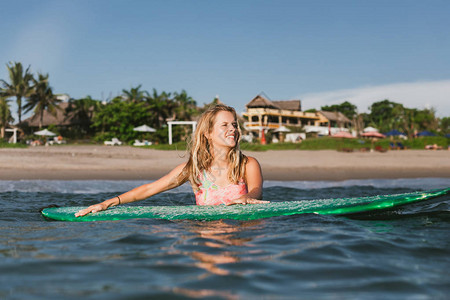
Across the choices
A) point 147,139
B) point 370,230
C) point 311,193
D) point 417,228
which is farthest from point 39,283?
point 147,139

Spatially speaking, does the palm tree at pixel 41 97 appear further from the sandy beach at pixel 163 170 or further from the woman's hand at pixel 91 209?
the woman's hand at pixel 91 209

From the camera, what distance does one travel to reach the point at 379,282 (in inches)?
79.9

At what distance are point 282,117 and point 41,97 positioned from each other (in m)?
27.5

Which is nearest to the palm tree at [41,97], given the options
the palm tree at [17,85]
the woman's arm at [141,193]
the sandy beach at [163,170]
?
the palm tree at [17,85]

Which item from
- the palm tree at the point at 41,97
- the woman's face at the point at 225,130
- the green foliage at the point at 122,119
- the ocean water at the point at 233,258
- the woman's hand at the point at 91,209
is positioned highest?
the palm tree at the point at 41,97

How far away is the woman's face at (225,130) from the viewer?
409 cm

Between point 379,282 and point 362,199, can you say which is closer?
point 379,282

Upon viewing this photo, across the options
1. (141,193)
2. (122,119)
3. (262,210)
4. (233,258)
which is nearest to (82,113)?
(122,119)

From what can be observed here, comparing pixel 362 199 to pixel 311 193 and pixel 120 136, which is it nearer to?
pixel 311 193

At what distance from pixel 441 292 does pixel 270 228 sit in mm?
1572

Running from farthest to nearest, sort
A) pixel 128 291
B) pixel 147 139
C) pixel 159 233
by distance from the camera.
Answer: pixel 147 139 < pixel 159 233 < pixel 128 291

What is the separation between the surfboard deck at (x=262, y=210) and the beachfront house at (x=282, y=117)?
38.8 m

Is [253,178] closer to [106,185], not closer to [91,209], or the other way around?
[91,209]

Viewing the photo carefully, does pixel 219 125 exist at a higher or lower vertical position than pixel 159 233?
higher
